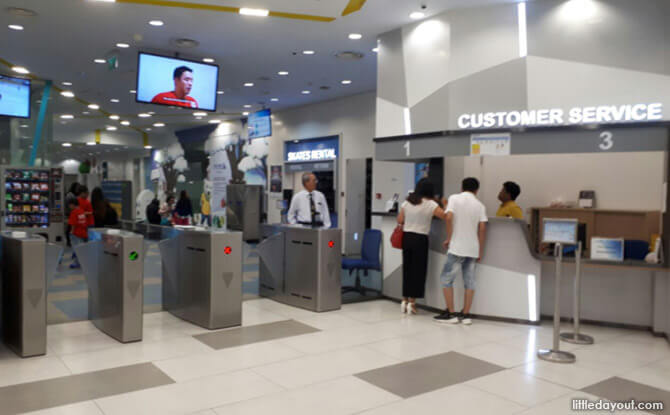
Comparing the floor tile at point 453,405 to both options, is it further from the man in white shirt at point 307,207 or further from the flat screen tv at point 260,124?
the flat screen tv at point 260,124

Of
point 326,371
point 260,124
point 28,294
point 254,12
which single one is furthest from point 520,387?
point 260,124

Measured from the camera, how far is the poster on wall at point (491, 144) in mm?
5523

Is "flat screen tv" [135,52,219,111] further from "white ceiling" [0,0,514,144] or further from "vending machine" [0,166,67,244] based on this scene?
"vending machine" [0,166,67,244]

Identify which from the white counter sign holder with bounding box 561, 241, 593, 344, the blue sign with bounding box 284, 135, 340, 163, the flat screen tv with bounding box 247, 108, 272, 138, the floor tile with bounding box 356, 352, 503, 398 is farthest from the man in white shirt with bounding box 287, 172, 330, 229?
the blue sign with bounding box 284, 135, 340, 163

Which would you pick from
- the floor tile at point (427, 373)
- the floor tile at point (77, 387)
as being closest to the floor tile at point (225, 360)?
the floor tile at point (77, 387)

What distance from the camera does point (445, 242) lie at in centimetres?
566

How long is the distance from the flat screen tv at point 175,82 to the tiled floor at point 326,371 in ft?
10.2

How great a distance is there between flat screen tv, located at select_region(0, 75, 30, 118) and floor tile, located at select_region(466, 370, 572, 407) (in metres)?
8.90

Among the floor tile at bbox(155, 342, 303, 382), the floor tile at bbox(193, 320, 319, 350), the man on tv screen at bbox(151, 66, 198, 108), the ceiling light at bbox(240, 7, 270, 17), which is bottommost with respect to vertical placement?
the floor tile at bbox(193, 320, 319, 350)

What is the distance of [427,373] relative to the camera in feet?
12.9

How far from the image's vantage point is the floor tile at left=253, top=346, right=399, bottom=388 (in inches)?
148

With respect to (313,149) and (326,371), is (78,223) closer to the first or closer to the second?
(313,149)

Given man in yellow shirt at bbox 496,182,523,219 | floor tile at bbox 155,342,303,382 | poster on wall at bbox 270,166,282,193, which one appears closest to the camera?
floor tile at bbox 155,342,303,382

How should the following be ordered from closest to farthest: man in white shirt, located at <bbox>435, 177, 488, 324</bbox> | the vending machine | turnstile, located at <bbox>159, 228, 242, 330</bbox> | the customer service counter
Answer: turnstile, located at <bbox>159, 228, 242, 330</bbox>, the customer service counter, man in white shirt, located at <bbox>435, 177, 488, 324</bbox>, the vending machine
